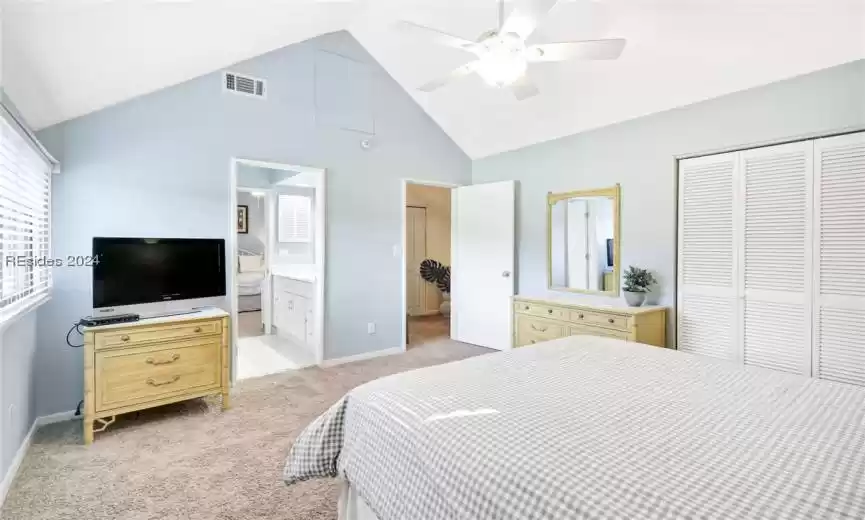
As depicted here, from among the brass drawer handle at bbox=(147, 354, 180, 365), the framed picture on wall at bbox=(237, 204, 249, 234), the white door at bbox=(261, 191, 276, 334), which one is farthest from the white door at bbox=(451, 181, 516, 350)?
the framed picture on wall at bbox=(237, 204, 249, 234)

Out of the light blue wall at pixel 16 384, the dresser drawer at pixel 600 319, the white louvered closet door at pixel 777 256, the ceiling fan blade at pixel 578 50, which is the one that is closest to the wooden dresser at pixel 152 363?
the light blue wall at pixel 16 384

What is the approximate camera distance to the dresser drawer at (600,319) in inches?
128

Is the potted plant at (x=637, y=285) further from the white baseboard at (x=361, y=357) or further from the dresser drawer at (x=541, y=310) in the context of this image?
the white baseboard at (x=361, y=357)

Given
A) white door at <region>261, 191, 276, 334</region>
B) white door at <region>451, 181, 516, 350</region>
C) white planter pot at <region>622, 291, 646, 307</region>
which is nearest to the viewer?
white planter pot at <region>622, 291, 646, 307</region>

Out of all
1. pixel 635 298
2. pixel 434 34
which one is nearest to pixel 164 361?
pixel 434 34

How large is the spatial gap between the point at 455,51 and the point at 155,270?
295 cm

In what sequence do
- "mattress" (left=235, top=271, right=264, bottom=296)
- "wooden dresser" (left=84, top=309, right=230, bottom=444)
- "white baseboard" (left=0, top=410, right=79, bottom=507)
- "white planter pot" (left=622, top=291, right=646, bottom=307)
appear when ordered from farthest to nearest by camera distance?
1. "mattress" (left=235, top=271, right=264, bottom=296)
2. "white planter pot" (left=622, top=291, right=646, bottom=307)
3. "wooden dresser" (left=84, top=309, right=230, bottom=444)
4. "white baseboard" (left=0, top=410, right=79, bottom=507)

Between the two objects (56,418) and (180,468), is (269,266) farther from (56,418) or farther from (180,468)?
(180,468)

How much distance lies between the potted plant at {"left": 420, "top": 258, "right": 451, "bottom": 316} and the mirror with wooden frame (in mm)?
2880

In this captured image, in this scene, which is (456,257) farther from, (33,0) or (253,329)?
(33,0)

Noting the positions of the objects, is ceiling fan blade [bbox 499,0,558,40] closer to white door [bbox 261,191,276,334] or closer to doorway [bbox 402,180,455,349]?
white door [bbox 261,191,276,334]

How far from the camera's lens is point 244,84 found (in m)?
3.56

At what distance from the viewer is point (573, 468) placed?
99 centimetres

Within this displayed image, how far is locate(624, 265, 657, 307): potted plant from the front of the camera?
342cm
